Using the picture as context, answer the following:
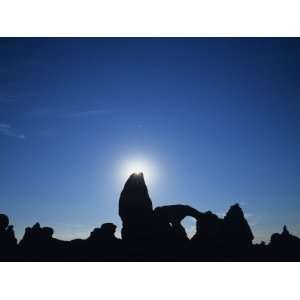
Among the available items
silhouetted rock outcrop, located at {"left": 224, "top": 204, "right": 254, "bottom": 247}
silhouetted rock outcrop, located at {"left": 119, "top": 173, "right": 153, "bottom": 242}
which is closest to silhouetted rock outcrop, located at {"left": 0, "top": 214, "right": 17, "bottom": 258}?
silhouetted rock outcrop, located at {"left": 119, "top": 173, "right": 153, "bottom": 242}

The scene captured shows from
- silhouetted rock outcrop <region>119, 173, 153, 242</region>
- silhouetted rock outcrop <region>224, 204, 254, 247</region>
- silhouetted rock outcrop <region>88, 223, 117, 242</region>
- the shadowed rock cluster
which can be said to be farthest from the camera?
silhouetted rock outcrop <region>224, 204, 254, 247</region>

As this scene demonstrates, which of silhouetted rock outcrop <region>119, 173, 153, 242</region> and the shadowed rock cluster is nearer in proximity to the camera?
the shadowed rock cluster

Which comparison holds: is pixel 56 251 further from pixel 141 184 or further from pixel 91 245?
pixel 141 184

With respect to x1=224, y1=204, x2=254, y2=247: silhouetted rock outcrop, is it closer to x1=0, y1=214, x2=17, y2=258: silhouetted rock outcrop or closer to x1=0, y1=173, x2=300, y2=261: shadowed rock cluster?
x1=0, y1=173, x2=300, y2=261: shadowed rock cluster

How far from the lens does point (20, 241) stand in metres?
54.8

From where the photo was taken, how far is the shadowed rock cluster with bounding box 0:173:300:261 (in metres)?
51.2

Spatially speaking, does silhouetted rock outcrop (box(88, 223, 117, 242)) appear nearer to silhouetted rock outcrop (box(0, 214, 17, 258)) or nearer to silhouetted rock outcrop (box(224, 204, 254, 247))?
silhouetted rock outcrop (box(0, 214, 17, 258))

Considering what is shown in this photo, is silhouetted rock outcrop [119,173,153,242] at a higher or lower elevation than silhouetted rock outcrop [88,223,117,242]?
higher

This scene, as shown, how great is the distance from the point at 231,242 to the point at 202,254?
22.3 ft

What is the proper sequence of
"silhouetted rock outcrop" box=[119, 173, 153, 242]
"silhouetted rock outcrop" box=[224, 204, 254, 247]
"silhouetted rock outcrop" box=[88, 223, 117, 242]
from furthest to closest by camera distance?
"silhouetted rock outcrop" box=[224, 204, 254, 247] → "silhouetted rock outcrop" box=[119, 173, 153, 242] → "silhouetted rock outcrop" box=[88, 223, 117, 242]

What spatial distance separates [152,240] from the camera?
52.9m

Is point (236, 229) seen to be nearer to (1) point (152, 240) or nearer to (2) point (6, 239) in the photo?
(1) point (152, 240)

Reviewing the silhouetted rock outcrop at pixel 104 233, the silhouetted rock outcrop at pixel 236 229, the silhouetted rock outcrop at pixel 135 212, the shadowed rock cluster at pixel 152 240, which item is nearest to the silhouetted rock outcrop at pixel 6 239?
the shadowed rock cluster at pixel 152 240

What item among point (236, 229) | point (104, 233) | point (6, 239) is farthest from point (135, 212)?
point (6, 239)
